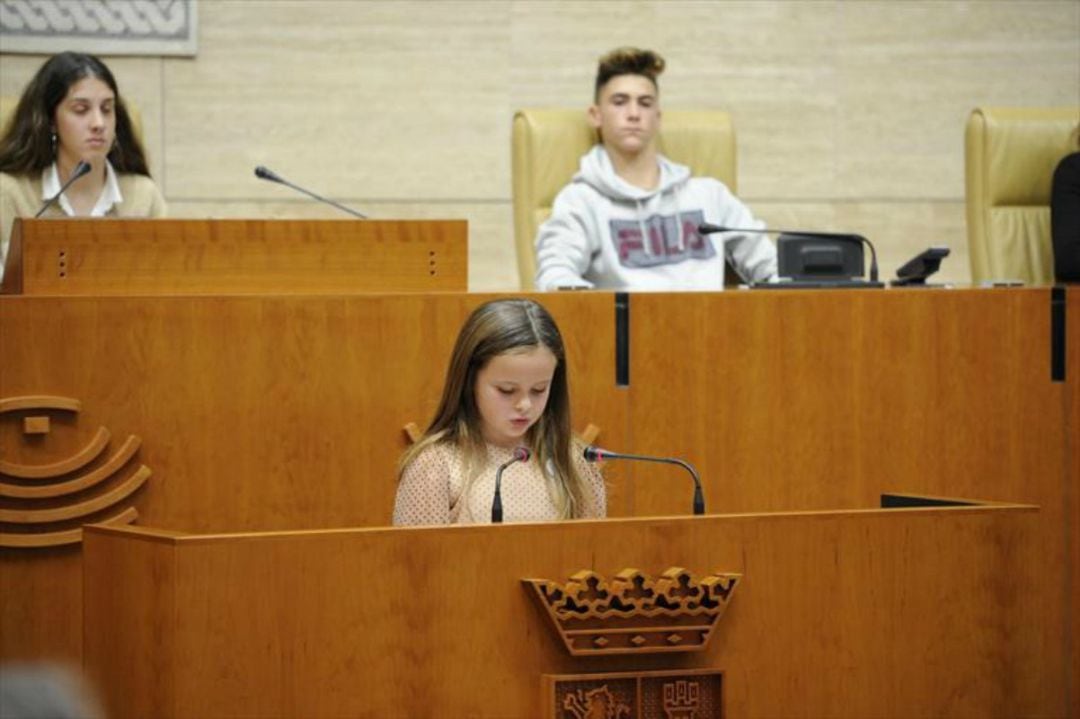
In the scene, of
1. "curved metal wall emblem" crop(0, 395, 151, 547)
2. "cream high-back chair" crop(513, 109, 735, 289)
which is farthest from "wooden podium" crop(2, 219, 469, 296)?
"cream high-back chair" crop(513, 109, 735, 289)

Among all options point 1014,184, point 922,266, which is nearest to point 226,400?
point 922,266

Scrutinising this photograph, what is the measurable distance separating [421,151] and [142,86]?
98cm

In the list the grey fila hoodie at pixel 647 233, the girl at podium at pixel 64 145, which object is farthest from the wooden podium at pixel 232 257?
the grey fila hoodie at pixel 647 233

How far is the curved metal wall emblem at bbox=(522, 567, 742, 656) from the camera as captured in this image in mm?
2373

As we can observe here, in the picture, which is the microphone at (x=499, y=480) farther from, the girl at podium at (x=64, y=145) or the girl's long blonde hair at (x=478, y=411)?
the girl at podium at (x=64, y=145)

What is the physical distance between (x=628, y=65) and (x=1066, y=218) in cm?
134

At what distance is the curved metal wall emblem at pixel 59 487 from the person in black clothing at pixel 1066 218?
2867 millimetres

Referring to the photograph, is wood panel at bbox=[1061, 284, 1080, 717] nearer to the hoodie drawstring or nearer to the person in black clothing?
the person in black clothing

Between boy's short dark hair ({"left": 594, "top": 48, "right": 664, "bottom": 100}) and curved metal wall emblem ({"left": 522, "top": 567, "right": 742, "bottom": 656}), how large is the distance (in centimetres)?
302

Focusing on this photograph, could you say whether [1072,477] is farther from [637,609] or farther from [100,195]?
[100,195]

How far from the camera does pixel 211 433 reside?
3.51 meters

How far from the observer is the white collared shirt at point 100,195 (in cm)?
459

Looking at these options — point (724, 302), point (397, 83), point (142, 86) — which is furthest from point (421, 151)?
point (724, 302)

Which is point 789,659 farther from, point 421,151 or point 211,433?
point 421,151
